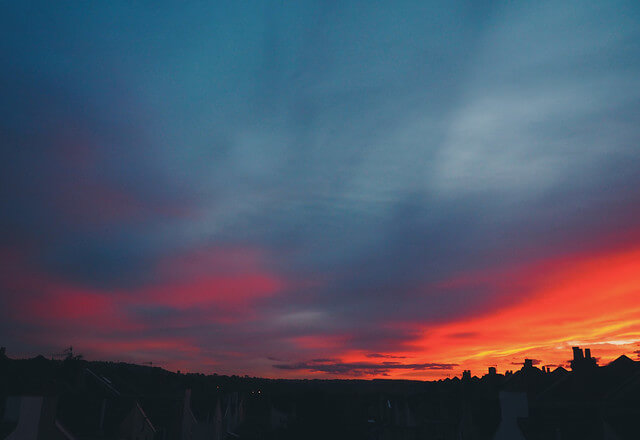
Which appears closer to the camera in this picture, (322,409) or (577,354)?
(322,409)

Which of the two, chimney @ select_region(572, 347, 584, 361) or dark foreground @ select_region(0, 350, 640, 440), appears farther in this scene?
chimney @ select_region(572, 347, 584, 361)

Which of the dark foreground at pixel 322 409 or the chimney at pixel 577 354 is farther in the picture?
the chimney at pixel 577 354

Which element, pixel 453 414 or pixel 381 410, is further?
pixel 381 410

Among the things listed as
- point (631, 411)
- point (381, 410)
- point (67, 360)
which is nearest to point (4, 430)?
point (67, 360)

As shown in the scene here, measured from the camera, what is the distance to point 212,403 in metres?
84.1

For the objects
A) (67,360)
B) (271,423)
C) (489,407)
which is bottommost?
(271,423)

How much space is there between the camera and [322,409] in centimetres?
3391

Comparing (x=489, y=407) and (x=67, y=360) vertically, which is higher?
(x=67, y=360)

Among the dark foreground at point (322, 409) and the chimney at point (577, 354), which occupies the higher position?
the chimney at point (577, 354)

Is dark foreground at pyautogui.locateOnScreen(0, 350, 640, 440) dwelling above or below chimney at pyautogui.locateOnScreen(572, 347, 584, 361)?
below

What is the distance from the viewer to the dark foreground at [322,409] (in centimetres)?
3778

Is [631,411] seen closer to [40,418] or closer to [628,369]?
[628,369]

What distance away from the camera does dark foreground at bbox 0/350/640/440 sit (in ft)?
124

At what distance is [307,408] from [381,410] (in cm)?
5904
